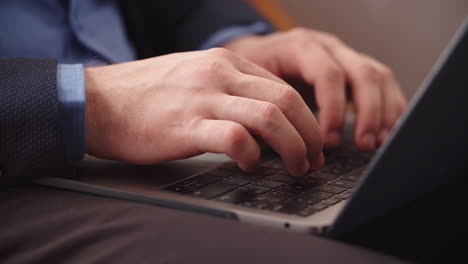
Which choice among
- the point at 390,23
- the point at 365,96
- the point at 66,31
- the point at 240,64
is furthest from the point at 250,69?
the point at 390,23

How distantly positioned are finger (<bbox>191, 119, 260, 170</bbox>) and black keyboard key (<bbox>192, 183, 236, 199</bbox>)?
23 mm

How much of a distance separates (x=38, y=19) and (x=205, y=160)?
14.4 inches

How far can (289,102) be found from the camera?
1.36 feet

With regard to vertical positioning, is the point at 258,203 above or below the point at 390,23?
below

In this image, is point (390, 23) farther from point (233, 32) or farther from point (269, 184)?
point (269, 184)

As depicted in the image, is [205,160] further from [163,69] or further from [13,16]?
[13,16]

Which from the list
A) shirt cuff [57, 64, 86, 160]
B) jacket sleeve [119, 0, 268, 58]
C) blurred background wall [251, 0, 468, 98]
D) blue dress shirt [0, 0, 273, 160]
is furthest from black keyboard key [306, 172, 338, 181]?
blurred background wall [251, 0, 468, 98]

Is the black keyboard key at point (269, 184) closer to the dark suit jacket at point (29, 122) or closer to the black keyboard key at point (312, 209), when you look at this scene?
the black keyboard key at point (312, 209)

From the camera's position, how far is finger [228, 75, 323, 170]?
0.42m

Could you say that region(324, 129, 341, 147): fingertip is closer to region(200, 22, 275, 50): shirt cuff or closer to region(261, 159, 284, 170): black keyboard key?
region(261, 159, 284, 170): black keyboard key

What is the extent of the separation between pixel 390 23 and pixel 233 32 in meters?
0.69

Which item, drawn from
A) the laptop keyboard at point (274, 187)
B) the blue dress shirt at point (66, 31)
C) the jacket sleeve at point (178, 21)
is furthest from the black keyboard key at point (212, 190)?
the jacket sleeve at point (178, 21)

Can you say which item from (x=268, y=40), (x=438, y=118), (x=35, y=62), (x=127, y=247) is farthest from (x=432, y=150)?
(x=268, y=40)

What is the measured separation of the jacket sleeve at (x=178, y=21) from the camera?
2.70ft
